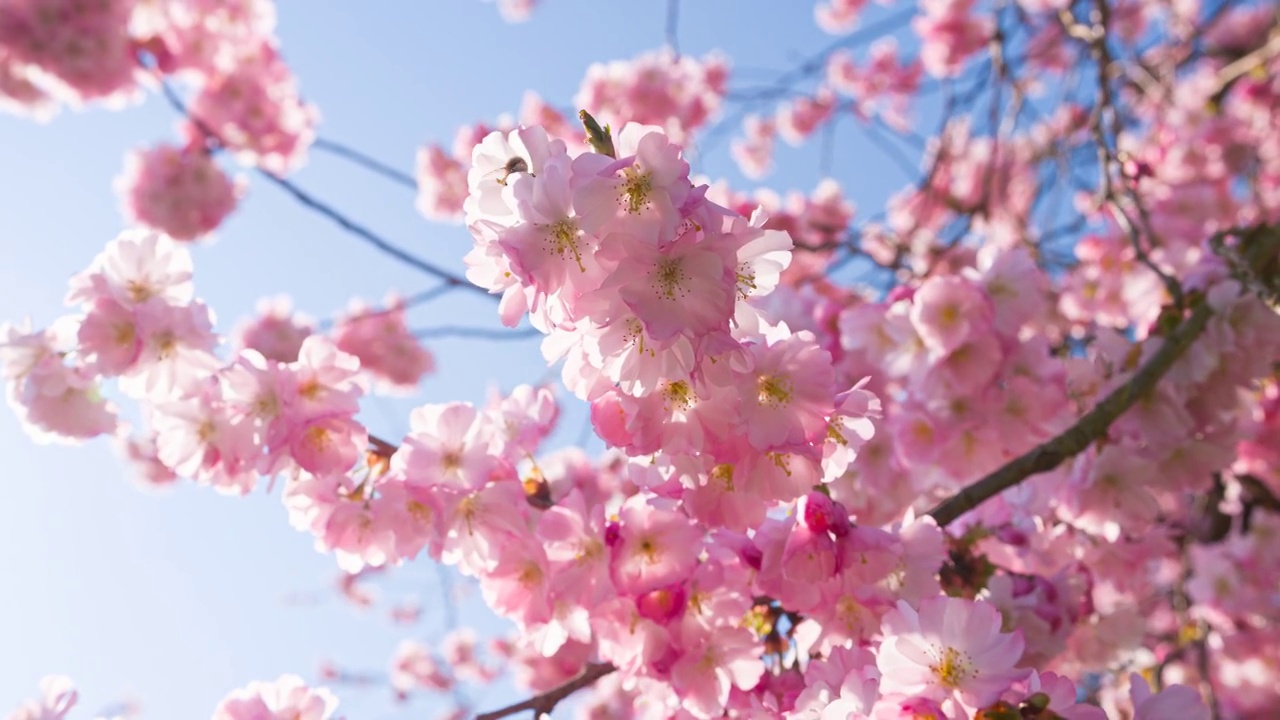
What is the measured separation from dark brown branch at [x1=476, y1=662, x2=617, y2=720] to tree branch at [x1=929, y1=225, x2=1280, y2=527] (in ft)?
1.99

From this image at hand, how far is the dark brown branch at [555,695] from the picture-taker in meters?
1.31

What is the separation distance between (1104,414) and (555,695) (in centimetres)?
117

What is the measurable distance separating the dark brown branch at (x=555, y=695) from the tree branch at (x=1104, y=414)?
1.99 ft

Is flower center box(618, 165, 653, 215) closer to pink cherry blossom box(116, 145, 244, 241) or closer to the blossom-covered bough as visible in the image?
the blossom-covered bough

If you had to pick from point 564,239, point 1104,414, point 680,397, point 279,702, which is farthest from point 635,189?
point 1104,414

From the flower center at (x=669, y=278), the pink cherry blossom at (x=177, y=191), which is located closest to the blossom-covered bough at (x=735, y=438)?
the flower center at (x=669, y=278)

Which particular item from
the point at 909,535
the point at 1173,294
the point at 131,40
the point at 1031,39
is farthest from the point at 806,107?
the point at 909,535

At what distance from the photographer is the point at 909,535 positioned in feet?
4.31

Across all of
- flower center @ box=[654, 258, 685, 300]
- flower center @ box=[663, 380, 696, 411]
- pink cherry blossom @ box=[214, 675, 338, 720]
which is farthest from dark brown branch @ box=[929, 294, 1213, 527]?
pink cherry blossom @ box=[214, 675, 338, 720]

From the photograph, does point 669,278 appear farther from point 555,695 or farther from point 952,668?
point 555,695

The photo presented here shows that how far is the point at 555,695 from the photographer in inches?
52.6

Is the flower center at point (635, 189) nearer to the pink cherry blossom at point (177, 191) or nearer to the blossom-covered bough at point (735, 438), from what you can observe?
the blossom-covered bough at point (735, 438)

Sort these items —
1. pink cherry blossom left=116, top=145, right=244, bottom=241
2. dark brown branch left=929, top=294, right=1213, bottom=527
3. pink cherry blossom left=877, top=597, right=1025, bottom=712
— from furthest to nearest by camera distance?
pink cherry blossom left=116, top=145, right=244, bottom=241
dark brown branch left=929, top=294, right=1213, bottom=527
pink cherry blossom left=877, top=597, right=1025, bottom=712

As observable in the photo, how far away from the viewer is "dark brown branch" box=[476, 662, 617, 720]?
131cm
